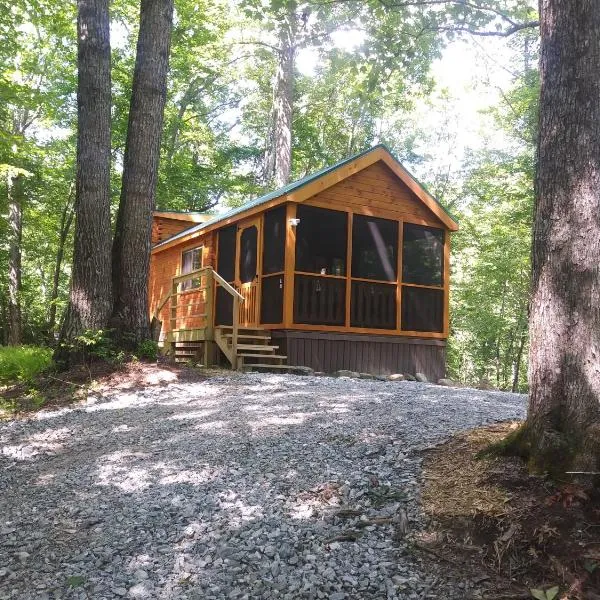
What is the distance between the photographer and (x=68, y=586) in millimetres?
2611

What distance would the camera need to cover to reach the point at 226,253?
12828 mm

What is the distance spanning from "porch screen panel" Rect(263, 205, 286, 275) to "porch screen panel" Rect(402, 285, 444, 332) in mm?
2837

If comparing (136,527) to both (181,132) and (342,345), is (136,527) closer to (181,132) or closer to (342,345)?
(342,345)

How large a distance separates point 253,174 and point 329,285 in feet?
54.3

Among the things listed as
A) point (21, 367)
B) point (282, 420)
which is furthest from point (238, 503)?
point (21, 367)

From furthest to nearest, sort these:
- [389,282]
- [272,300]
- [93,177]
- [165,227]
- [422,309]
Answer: [165,227] < [422,309] < [389,282] < [272,300] < [93,177]

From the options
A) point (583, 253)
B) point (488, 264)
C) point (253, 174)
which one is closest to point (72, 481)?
point (583, 253)

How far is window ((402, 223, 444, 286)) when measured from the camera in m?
12.0

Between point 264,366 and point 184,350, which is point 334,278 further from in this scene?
point 184,350

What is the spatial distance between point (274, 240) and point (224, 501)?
317 inches

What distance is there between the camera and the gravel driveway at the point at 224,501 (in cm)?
257

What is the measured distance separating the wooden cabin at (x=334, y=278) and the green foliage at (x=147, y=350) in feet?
5.52

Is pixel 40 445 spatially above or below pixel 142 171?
below

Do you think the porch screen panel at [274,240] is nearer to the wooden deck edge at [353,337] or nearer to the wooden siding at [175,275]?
the wooden deck edge at [353,337]
